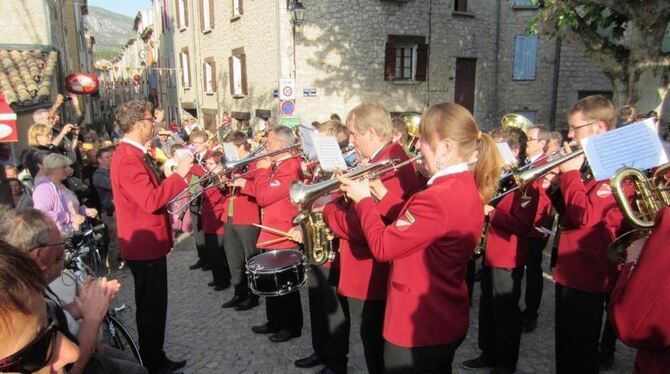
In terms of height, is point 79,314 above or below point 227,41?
below

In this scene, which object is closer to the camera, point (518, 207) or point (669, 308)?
point (669, 308)

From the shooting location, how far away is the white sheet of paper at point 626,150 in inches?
89.6

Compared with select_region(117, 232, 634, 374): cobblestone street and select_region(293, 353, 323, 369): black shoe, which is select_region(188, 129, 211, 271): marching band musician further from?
select_region(293, 353, 323, 369): black shoe

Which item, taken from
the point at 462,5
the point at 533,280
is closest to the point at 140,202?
the point at 533,280

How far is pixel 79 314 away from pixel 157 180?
1591 mm

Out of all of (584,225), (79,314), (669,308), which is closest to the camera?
(669,308)

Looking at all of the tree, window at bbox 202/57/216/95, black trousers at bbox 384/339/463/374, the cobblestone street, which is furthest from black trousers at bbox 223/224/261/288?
window at bbox 202/57/216/95

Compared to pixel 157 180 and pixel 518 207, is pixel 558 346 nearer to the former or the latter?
pixel 518 207

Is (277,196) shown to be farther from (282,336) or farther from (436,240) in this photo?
(436,240)

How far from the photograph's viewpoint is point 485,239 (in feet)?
12.4

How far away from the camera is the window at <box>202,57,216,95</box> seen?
20102mm

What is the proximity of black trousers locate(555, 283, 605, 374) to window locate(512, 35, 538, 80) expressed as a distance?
17.0 metres

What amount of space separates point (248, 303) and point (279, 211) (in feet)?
4.98

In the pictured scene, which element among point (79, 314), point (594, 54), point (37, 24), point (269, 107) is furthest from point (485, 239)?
point (269, 107)
